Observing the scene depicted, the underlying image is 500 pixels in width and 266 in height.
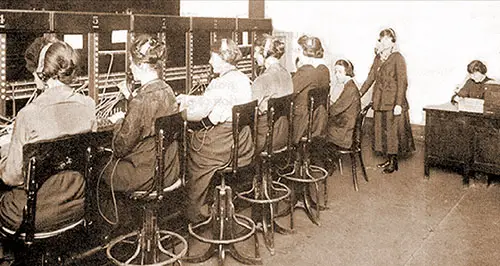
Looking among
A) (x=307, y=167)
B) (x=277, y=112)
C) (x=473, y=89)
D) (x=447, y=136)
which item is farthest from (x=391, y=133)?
(x=277, y=112)

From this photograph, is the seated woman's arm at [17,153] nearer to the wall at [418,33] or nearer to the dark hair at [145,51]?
the dark hair at [145,51]

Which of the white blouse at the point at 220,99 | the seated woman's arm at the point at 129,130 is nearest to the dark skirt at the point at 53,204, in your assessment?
the seated woman's arm at the point at 129,130

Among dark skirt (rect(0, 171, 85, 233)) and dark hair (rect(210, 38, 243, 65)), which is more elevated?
dark hair (rect(210, 38, 243, 65))

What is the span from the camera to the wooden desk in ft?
15.1

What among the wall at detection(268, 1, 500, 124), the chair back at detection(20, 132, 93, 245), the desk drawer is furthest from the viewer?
the wall at detection(268, 1, 500, 124)

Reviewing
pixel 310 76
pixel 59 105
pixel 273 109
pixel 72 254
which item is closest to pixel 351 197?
pixel 310 76

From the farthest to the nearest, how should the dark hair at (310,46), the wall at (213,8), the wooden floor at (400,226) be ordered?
1. the wall at (213,8)
2. the dark hair at (310,46)
3. the wooden floor at (400,226)

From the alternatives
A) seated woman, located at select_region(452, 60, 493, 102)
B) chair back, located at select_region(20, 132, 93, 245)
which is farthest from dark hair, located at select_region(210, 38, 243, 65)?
seated woman, located at select_region(452, 60, 493, 102)

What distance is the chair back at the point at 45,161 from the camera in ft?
6.41

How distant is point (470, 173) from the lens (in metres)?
5.00

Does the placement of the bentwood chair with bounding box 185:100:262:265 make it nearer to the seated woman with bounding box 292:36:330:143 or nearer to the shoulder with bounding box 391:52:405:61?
the seated woman with bounding box 292:36:330:143

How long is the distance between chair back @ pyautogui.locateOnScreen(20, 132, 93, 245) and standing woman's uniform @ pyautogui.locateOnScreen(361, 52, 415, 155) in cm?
379

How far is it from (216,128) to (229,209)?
0.48 m

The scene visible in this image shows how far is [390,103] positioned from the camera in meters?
5.33
